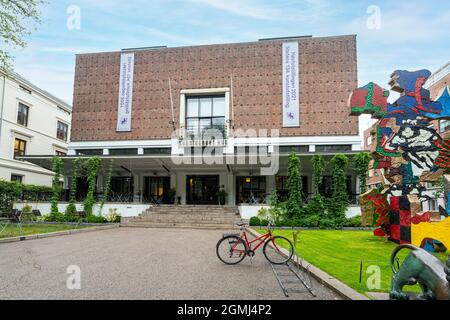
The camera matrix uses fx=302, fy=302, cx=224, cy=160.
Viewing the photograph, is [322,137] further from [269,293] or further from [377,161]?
[269,293]

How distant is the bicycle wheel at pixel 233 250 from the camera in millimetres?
6961

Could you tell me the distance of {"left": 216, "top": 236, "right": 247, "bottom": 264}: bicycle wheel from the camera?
696 centimetres

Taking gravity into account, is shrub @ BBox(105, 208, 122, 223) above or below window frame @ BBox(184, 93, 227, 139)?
below

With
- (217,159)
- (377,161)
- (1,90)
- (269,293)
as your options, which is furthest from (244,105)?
(1,90)

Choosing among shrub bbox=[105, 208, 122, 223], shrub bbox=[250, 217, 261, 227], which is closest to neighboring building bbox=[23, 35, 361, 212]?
shrub bbox=[105, 208, 122, 223]

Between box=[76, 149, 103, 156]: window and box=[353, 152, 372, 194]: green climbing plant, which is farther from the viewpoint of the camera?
box=[76, 149, 103, 156]: window

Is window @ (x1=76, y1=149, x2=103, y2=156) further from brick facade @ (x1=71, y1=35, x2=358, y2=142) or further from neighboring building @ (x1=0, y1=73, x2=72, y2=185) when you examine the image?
neighboring building @ (x1=0, y1=73, x2=72, y2=185)

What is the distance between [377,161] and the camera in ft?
33.6

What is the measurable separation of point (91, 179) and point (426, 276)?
1971 centimetres

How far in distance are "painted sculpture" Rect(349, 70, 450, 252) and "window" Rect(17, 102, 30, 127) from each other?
3029cm

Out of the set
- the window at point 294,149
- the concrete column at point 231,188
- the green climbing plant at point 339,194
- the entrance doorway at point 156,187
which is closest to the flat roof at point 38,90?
the entrance doorway at point 156,187

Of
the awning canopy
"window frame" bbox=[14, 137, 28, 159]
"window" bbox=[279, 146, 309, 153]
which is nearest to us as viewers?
the awning canopy

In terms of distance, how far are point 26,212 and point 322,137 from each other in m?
20.0

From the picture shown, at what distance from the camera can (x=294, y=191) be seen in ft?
55.8
